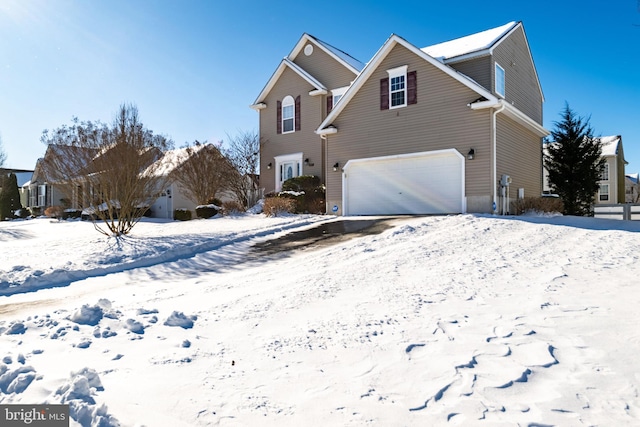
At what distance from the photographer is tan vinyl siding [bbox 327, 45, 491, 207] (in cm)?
1366

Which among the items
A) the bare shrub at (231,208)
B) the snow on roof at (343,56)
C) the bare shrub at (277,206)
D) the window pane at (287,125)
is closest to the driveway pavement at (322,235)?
the bare shrub at (277,206)

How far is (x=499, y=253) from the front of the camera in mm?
7488

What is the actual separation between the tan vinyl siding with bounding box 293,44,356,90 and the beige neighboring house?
2488 centimetres

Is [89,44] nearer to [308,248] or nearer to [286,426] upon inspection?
[308,248]

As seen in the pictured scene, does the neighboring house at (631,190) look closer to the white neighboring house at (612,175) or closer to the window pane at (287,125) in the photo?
the white neighboring house at (612,175)

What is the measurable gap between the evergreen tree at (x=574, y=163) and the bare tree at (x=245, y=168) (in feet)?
51.9

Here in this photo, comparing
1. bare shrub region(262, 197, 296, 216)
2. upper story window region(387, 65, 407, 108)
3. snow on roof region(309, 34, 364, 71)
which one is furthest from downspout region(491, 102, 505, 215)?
snow on roof region(309, 34, 364, 71)

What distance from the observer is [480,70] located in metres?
15.9

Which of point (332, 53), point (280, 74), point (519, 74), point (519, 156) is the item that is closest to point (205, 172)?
point (280, 74)

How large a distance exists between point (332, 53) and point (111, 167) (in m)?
13.3

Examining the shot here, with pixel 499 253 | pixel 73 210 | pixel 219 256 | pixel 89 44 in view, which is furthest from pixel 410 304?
pixel 73 210

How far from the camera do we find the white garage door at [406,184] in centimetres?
1419

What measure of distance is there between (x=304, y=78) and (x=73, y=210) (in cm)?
1634

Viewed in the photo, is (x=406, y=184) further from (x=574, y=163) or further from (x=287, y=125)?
(x=574, y=163)
